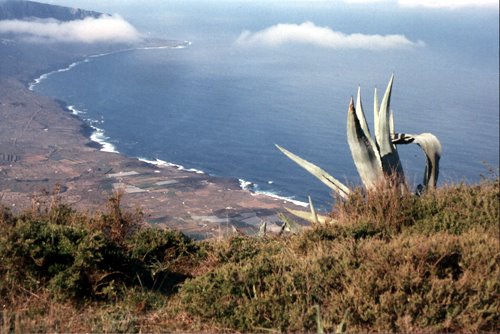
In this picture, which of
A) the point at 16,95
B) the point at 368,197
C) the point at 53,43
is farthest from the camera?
the point at 53,43

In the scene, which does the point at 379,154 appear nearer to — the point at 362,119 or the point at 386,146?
the point at 386,146

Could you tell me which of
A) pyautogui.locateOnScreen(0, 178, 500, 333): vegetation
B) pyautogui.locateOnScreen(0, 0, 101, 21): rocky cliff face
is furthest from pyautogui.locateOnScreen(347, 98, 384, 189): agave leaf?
pyautogui.locateOnScreen(0, 0, 101, 21): rocky cliff face

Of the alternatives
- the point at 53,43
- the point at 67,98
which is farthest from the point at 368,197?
the point at 53,43

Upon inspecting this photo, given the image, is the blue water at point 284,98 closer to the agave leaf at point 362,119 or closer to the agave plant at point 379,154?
the agave leaf at point 362,119

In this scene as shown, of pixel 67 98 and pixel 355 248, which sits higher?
pixel 355 248

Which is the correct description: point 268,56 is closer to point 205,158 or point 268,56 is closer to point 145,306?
point 205,158
